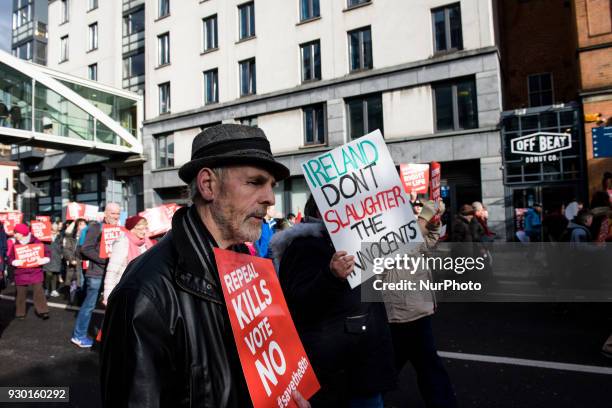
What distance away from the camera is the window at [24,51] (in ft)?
109

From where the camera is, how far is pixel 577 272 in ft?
27.3

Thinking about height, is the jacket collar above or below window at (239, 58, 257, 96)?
below

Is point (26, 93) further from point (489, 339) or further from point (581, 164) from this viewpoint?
point (581, 164)

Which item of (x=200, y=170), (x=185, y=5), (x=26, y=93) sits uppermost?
(x=185, y=5)

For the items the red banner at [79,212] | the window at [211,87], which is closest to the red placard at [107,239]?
the red banner at [79,212]

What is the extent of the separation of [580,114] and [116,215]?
14203mm

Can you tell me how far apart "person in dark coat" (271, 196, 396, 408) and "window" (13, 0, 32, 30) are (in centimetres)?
4070

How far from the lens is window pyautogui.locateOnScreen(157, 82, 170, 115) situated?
23.6 metres

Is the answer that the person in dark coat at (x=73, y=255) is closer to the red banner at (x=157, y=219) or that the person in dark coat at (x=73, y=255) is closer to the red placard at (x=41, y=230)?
the red placard at (x=41, y=230)

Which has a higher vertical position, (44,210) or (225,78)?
(225,78)

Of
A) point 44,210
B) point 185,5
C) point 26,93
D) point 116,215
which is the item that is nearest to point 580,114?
point 116,215

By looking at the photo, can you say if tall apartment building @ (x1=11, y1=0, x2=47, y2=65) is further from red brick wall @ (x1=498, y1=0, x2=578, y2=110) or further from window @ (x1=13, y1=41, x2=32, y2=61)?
red brick wall @ (x1=498, y1=0, x2=578, y2=110)

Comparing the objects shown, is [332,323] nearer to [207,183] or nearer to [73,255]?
[207,183]

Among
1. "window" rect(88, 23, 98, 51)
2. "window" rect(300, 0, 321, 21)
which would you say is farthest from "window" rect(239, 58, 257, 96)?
"window" rect(88, 23, 98, 51)
